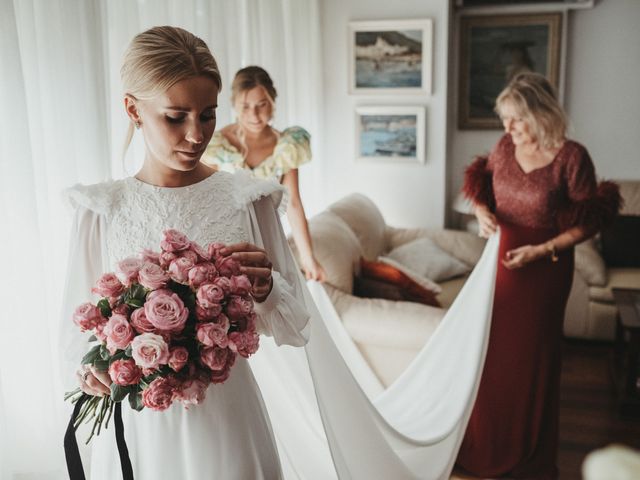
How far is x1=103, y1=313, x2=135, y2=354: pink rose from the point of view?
111 centimetres

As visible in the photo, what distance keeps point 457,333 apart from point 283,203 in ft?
4.75

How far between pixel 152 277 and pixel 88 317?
0.46 feet

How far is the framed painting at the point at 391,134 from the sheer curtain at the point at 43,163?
2734mm

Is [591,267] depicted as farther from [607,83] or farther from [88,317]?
[88,317]

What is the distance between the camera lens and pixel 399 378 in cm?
282

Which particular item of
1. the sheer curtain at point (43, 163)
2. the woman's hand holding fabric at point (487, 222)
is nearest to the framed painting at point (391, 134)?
the woman's hand holding fabric at point (487, 222)

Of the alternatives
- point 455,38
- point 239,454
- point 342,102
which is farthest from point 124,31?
point 455,38

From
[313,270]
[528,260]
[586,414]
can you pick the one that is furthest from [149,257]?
[586,414]

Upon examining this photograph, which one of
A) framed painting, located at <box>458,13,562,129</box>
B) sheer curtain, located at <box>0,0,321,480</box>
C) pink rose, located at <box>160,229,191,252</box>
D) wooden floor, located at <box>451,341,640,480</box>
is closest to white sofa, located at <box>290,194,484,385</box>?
wooden floor, located at <box>451,341,640,480</box>

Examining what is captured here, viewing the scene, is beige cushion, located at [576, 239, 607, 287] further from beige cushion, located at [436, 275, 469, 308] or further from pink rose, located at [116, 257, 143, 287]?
pink rose, located at [116, 257, 143, 287]

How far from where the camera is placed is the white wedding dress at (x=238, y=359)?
1311 millimetres

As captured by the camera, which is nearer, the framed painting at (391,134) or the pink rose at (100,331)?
the pink rose at (100,331)

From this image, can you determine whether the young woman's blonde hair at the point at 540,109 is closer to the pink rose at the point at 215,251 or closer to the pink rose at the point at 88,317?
the pink rose at the point at 215,251

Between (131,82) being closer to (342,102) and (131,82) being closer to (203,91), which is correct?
(203,91)
